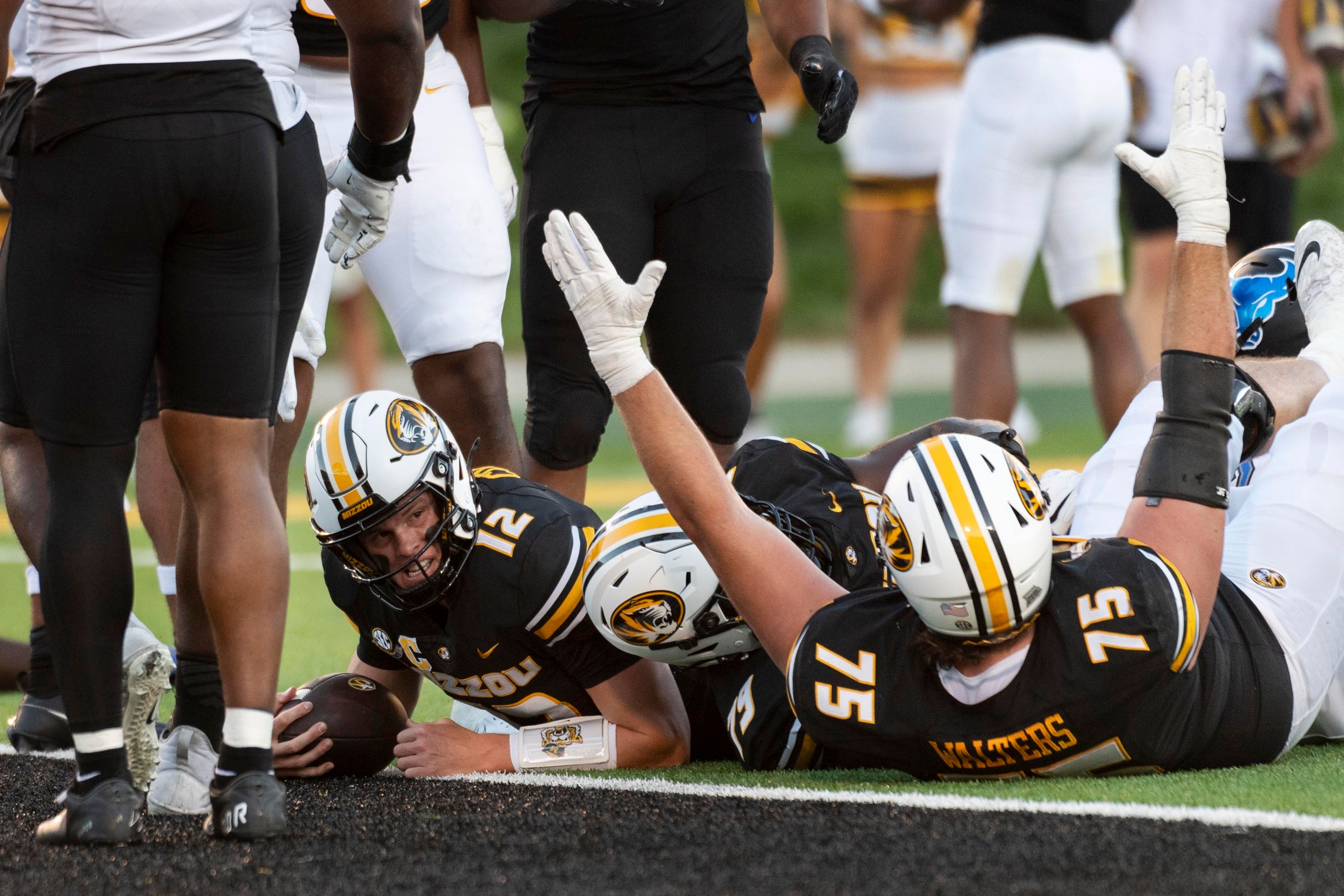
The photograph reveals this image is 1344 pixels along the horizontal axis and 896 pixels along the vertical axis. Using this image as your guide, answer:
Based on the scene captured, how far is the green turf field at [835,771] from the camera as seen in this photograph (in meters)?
2.86

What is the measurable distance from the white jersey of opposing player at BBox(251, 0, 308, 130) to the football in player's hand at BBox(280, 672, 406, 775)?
3.91 feet

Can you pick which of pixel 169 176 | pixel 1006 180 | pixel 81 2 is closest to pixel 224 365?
pixel 169 176

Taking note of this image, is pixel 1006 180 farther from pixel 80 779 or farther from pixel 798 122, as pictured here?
pixel 798 122

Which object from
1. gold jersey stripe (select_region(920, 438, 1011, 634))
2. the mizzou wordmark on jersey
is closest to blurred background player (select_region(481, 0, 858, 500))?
the mizzou wordmark on jersey

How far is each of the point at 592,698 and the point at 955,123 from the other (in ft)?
10.0

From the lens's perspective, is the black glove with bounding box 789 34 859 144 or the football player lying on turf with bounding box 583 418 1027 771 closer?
the football player lying on turf with bounding box 583 418 1027 771

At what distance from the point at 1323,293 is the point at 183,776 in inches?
111

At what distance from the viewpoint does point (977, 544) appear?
273cm

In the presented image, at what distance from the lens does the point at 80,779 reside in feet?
8.77

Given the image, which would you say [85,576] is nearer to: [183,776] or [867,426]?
[183,776]

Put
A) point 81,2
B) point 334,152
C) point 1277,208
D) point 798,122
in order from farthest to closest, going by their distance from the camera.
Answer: point 798,122 < point 1277,208 < point 334,152 < point 81,2

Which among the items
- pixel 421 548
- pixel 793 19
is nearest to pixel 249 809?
pixel 421 548

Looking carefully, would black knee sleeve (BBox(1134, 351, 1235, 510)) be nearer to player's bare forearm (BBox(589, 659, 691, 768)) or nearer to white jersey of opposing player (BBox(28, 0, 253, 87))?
player's bare forearm (BBox(589, 659, 691, 768))

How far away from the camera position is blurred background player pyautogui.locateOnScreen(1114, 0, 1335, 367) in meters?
6.35
